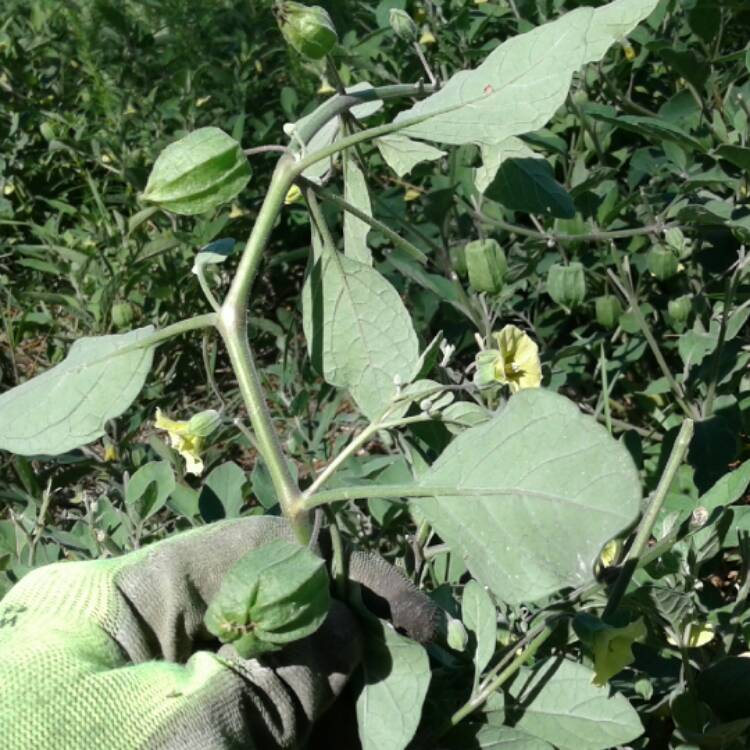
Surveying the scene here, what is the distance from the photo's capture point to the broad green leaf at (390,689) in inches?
32.0

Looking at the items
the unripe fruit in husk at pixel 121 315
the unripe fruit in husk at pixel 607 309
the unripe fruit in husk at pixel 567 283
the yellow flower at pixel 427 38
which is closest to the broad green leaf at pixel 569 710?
the unripe fruit in husk at pixel 567 283

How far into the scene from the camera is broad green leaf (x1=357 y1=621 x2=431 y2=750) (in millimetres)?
812

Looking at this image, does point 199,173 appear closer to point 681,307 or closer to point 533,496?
point 533,496

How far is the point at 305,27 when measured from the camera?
3.06 feet

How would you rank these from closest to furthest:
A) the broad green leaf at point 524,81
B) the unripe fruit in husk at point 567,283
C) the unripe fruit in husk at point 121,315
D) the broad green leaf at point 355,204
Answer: the broad green leaf at point 524,81 < the broad green leaf at point 355,204 < the unripe fruit in husk at point 567,283 < the unripe fruit in husk at point 121,315

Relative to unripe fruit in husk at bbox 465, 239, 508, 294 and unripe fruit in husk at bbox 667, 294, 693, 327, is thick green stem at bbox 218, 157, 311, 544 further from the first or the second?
unripe fruit in husk at bbox 667, 294, 693, 327

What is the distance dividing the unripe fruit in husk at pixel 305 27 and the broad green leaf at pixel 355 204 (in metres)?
0.10

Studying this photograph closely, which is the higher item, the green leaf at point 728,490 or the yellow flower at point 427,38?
the yellow flower at point 427,38

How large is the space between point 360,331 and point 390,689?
0.99 ft

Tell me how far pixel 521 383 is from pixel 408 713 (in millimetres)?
399

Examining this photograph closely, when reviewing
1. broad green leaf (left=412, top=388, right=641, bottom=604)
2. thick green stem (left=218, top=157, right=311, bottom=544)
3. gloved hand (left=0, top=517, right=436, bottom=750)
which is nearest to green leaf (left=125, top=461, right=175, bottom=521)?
gloved hand (left=0, top=517, right=436, bottom=750)

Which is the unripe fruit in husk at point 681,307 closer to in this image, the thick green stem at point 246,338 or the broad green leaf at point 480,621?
the broad green leaf at point 480,621

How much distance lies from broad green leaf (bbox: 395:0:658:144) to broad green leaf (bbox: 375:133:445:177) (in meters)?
0.12

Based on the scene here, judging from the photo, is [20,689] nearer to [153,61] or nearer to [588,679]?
[588,679]
